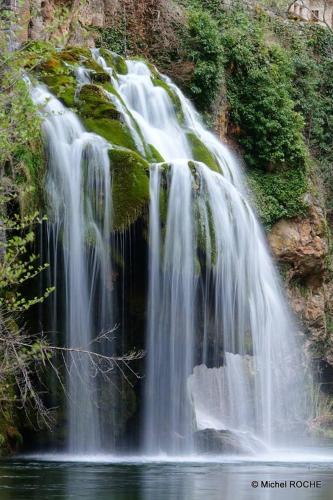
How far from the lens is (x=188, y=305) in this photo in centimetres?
1748

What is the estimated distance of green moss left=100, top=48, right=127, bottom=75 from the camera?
22531 millimetres

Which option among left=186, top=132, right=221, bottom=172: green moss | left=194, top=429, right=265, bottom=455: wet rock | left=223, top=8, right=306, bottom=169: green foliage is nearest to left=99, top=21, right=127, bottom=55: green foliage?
left=223, top=8, right=306, bottom=169: green foliage

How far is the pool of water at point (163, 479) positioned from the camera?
1143cm

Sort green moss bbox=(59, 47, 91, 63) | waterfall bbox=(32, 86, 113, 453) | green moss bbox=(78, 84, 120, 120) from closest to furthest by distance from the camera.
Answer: waterfall bbox=(32, 86, 113, 453), green moss bbox=(78, 84, 120, 120), green moss bbox=(59, 47, 91, 63)

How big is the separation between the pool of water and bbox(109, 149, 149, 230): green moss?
14.2 ft

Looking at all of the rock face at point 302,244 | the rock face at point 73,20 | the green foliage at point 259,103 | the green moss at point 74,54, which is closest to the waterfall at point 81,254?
the green moss at point 74,54

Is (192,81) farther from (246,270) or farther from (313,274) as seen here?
(246,270)

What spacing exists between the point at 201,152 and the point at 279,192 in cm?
547

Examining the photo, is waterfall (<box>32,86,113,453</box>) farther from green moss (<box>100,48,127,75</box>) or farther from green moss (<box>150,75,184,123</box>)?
green moss (<box>100,48,127,75</box>)

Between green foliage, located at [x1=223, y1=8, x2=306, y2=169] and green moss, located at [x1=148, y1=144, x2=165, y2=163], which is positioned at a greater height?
green foliage, located at [x1=223, y1=8, x2=306, y2=169]

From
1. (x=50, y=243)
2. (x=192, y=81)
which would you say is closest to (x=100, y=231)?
(x=50, y=243)

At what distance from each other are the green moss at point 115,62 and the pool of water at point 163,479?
10035 millimetres

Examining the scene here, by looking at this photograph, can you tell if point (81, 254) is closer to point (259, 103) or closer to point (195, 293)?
point (195, 293)

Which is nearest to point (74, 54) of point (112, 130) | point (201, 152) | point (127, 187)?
point (112, 130)
